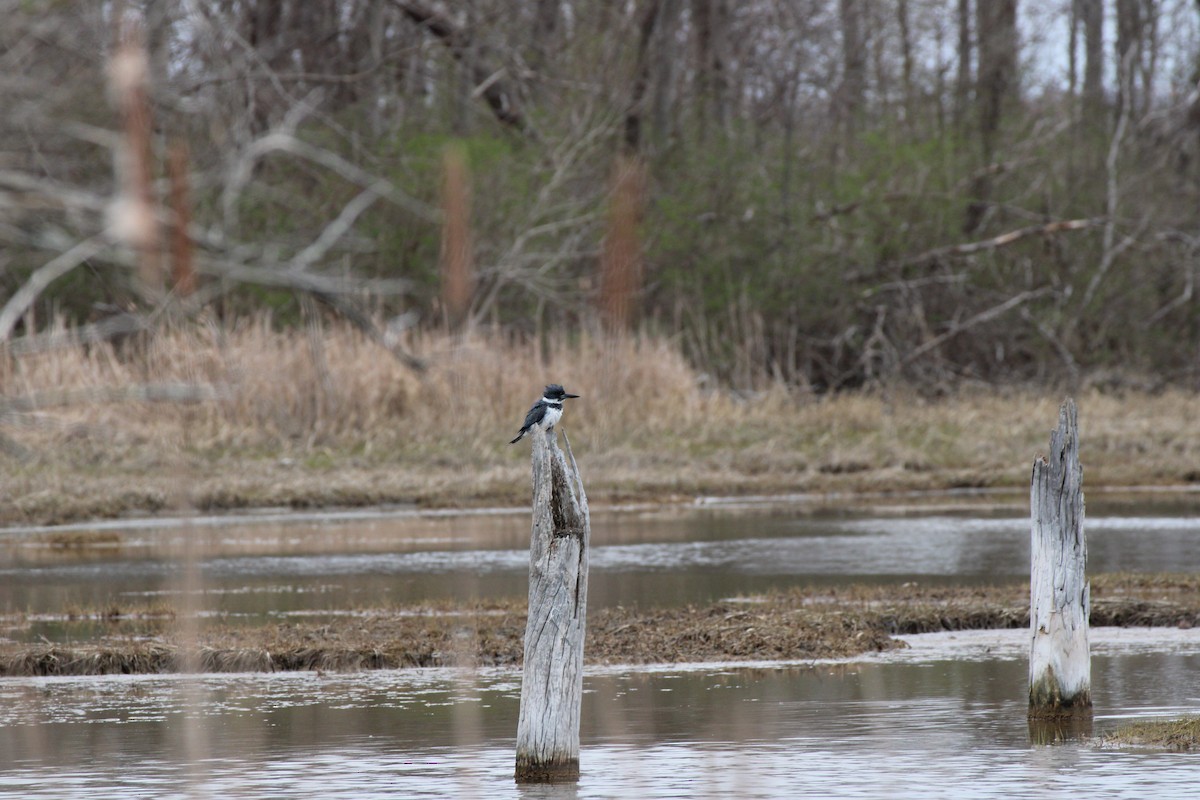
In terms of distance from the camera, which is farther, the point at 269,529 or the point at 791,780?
the point at 269,529

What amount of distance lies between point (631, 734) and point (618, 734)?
0.06 metres

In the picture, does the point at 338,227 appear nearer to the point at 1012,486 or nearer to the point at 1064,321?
the point at 1012,486

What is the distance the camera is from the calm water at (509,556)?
13664mm

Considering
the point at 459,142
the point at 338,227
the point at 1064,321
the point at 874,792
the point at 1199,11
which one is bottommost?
the point at 874,792

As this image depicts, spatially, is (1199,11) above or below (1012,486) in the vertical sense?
above

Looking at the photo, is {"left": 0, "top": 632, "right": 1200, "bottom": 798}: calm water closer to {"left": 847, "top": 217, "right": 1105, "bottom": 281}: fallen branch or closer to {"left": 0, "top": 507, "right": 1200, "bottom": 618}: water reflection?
{"left": 0, "top": 507, "right": 1200, "bottom": 618}: water reflection

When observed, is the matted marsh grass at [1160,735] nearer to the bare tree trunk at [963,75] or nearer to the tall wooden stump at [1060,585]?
the tall wooden stump at [1060,585]

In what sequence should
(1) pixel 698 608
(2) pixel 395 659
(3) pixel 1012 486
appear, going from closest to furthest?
(2) pixel 395 659 < (1) pixel 698 608 < (3) pixel 1012 486

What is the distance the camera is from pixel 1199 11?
109 feet

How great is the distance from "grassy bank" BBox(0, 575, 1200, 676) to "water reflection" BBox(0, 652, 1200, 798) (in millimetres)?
265

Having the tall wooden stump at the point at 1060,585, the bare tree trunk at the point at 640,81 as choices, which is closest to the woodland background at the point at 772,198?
the bare tree trunk at the point at 640,81

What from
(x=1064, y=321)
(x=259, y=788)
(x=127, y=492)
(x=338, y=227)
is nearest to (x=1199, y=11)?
(x=1064, y=321)

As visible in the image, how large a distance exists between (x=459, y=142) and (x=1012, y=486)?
37.7ft

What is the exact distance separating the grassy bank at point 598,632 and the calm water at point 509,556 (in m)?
0.92
